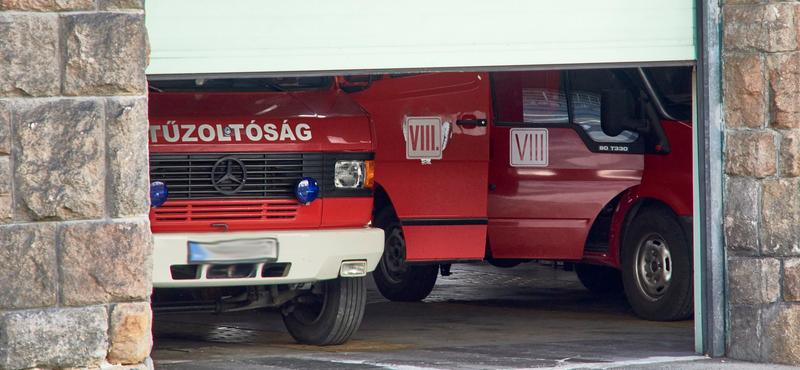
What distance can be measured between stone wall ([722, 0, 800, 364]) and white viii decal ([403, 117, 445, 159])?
261 cm

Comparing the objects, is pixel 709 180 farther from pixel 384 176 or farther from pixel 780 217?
pixel 384 176

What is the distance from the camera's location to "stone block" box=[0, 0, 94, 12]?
6.25m

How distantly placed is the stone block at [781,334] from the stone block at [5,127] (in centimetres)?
423

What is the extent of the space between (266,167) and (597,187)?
3334mm

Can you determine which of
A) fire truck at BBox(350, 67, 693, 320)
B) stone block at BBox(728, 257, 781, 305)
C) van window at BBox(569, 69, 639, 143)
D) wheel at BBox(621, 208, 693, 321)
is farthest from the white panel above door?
van window at BBox(569, 69, 639, 143)

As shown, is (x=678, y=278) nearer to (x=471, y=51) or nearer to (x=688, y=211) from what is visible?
(x=688, y=211)

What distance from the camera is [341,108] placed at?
8.97 metres

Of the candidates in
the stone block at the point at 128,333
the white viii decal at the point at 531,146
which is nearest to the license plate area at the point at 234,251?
the stone block at the point at 128,333

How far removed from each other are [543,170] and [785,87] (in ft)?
11.3

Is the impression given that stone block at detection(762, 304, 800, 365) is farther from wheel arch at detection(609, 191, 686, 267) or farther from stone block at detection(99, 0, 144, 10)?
stone block at detection(99, 0, 144, 10)

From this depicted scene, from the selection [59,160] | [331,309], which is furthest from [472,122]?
[59,160]

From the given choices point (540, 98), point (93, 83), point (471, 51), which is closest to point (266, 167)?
point (471, 51)

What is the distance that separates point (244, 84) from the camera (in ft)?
29.5

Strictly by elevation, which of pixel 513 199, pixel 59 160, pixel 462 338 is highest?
pixel 59 160
